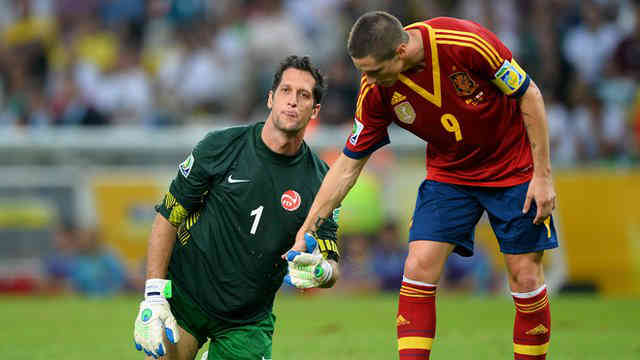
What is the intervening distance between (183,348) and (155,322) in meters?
0.56

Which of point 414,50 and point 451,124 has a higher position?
point 414,50

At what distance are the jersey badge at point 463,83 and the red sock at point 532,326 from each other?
1.25m

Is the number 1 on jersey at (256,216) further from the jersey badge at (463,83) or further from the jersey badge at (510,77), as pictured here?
the jersey badge at (510,77)

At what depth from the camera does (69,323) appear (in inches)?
460

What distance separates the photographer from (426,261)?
6.57m

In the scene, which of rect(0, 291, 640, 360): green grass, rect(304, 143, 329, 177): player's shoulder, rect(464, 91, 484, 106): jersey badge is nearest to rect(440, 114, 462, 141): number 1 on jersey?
rect(464, 91, 484, 106): jersey badge

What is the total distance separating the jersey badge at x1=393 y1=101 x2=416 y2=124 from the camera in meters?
6.35

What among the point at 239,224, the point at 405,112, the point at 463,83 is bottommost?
the point at 239,224

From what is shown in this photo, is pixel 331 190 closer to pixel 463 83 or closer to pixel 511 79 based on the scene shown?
pixel 463 83

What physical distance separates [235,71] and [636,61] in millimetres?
6045

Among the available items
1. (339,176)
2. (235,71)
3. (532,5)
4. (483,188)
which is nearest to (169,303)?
(339,176)

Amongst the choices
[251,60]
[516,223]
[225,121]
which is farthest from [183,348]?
[251,60]

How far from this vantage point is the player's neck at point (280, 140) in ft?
21.6

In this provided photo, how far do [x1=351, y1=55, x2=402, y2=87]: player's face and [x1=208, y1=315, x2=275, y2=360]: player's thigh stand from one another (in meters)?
1.71
